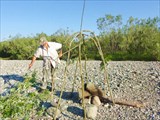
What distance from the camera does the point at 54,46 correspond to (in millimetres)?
7691

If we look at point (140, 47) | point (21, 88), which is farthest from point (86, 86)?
point (140, 47)

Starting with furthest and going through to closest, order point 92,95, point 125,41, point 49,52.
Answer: point 125,41 < point 49,52 < point 92,95

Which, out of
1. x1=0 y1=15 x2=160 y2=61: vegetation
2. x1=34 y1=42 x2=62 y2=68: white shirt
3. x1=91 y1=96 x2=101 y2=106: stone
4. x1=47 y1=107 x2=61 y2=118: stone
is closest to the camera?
x1=47 y1=107 x2=61 y2=118: stone

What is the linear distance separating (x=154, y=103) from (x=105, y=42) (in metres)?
17.8

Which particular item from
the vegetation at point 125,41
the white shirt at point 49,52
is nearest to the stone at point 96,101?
the white shirt at point 49,52

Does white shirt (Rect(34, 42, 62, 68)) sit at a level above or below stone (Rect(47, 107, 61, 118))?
above

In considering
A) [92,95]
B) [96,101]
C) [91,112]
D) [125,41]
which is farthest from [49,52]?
[125,41]

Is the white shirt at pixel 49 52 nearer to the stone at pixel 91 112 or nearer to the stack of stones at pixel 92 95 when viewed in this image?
the stack of stones at pixel 92 95

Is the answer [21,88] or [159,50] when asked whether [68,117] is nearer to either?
[21,88]

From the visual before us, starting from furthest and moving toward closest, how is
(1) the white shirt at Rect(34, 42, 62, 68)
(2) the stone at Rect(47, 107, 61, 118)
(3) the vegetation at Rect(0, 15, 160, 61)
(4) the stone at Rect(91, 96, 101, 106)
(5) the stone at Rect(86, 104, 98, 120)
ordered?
(3) the vegetation at Rect(0, 15, 160, 61) < (1) the white shirt at Rect(34, 42, 62, 68) < (4) the stone at Rect(91, 96, 101, 106) < (2) the stone at Rect(47, 107, 61, 118) < (5) the stone at Rect(86, 104, 98, 120)

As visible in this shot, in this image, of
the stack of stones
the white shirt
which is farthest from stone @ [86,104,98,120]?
the white shirt

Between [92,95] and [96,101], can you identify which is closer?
[96,101]

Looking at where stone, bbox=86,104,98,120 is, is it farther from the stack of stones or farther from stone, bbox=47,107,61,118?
stone, bbox=47,107,61,118

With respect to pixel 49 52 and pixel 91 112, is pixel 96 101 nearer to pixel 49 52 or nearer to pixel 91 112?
pixel 91 112
